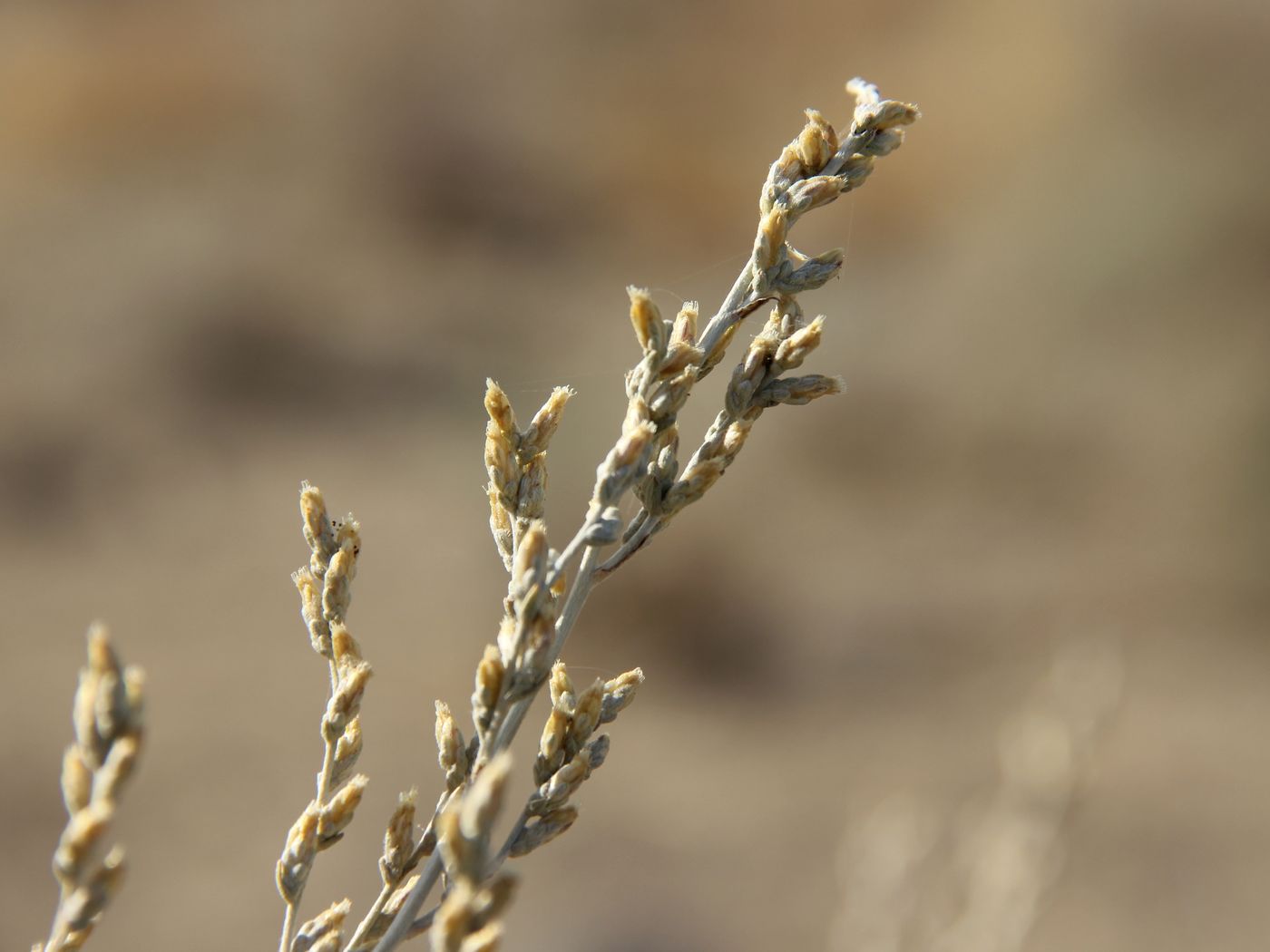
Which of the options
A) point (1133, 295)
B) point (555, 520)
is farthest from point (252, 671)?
point (1133, 295)

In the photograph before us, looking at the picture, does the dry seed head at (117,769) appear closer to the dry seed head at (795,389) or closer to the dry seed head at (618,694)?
the dry seed head at (618,694)

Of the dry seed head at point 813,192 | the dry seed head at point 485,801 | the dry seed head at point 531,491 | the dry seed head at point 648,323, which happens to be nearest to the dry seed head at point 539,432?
the dry seed head at point 531,491

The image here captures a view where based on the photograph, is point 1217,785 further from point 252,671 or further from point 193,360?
point 193,360

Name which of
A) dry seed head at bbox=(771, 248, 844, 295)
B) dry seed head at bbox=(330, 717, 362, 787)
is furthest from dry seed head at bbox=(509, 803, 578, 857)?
dry seed head at bbox=(771, 248, 844, 295)

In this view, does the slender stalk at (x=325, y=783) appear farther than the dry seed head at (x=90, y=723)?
Yes

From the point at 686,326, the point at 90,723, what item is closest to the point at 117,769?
the point at 90,723

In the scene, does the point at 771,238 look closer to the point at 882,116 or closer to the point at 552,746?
the point at 882,116
